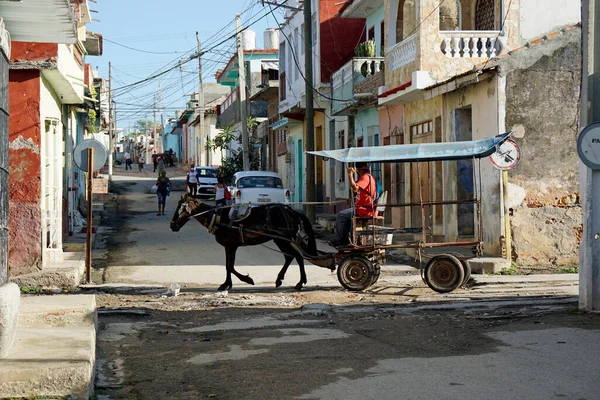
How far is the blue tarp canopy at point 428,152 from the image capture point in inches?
538

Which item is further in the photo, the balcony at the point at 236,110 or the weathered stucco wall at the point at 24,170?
the balcony at the point at 236,110

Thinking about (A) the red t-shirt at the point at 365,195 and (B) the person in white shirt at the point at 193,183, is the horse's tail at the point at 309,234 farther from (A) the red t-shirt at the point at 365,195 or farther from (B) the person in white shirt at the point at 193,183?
(B) the person in white shirt at the point at 193,183

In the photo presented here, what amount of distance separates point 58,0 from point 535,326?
6024 millimetres

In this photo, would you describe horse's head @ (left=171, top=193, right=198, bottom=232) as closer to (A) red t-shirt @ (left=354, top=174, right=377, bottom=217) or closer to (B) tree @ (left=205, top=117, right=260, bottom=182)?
(A) red t-shirt @ (left=354, top=174, right=377, bottom=217)

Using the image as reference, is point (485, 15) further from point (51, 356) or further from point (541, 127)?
point (51, 356)

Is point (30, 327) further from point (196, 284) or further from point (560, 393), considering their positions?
point (196, 284)

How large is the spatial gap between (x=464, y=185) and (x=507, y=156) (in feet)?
13.1

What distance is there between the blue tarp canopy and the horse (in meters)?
1.43

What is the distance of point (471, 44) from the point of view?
20.5 meters

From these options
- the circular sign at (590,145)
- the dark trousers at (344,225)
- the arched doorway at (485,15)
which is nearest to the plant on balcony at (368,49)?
the arched doorway at (485,15)

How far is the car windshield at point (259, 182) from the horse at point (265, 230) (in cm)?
1763

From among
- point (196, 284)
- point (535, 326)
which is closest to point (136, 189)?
point (196, 284)

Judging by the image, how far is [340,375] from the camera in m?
7.75

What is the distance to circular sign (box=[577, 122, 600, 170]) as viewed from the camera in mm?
10711
